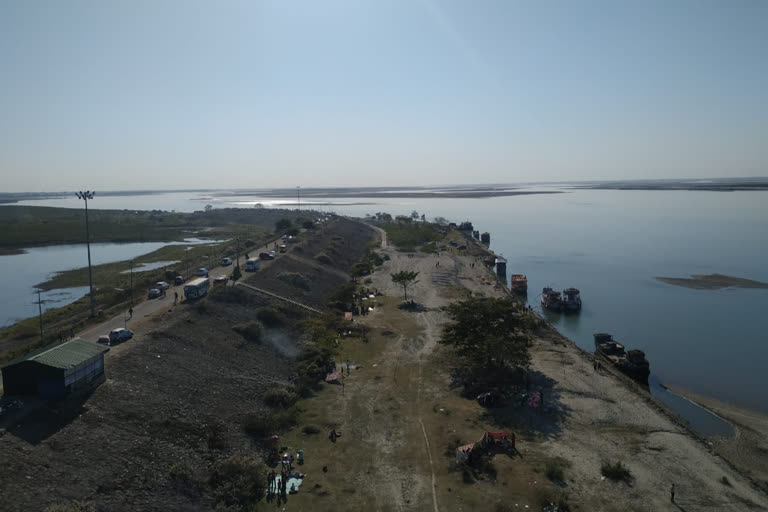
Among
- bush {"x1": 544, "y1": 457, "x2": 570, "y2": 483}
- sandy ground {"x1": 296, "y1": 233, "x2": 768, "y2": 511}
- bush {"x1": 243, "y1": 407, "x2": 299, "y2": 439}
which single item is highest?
bush {"x1": 243, "y1": 407, "x2": 299, "y2": 439}

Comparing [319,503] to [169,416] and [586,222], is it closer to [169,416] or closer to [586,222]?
[169,416]

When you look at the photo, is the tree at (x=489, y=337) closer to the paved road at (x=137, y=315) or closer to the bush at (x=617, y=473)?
the bush at (x=617, y=473)

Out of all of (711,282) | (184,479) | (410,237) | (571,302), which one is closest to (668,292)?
(711,282)

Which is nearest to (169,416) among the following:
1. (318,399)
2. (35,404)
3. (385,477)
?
(35,404)

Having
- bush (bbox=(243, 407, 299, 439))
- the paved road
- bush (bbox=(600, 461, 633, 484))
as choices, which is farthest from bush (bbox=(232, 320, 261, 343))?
bush (bbox=(600, 461, 633, 484))

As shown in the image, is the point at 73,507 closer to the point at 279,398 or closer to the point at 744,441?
the point at 279,398

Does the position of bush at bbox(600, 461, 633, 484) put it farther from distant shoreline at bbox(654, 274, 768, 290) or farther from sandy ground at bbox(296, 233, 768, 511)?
distant shoreline at bbox(654, 274, 768, 290)
